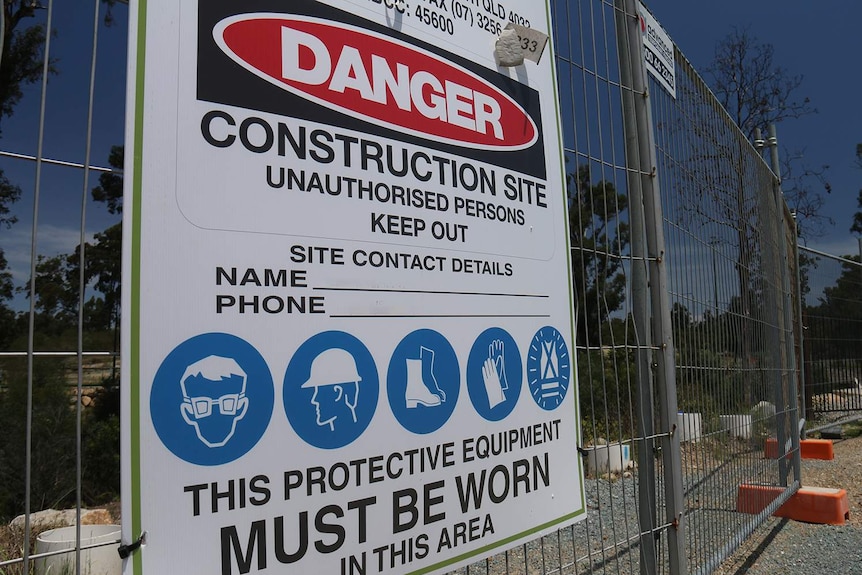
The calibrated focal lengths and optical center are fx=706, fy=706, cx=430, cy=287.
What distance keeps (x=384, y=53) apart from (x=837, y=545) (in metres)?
4.90

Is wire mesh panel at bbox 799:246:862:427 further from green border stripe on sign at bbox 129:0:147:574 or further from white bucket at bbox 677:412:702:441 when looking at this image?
green border stripe on sign at bbox 129:0:147:574

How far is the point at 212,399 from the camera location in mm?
1407

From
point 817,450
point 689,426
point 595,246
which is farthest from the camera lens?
point 817,450

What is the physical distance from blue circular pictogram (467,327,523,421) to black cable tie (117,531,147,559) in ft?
2.98

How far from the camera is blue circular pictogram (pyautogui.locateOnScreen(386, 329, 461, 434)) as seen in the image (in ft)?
5.73

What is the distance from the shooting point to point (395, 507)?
67.1 inches

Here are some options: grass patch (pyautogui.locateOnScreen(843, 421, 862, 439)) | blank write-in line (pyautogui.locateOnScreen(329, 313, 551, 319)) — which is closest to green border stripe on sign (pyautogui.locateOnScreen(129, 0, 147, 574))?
blank write-in line (pyautogui.locateOnScreen(329, 313, 551, 319))

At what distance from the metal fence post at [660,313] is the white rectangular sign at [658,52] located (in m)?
0.16

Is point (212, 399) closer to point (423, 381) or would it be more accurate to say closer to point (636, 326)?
point (423, 381)

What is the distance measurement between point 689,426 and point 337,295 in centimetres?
224

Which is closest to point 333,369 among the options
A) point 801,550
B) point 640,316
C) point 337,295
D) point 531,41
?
point 337,295

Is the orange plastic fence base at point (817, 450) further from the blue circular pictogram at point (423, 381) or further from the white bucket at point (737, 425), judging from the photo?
the blue circular pictogram at point (423, 381)

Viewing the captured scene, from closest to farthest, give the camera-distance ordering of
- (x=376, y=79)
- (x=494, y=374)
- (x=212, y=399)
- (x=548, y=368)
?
(x=212, y=399) → (x=376, y=79) → (x=494, y=374) → (x=548, y=368)

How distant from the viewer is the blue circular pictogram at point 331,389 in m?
1.54
